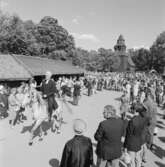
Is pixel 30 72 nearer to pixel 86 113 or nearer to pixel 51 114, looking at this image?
pixel 86 113

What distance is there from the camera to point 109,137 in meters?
3.80

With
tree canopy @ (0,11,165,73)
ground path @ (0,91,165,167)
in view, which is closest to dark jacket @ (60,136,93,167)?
ground path @ (0,91,165,167)

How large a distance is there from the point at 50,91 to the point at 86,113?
5203mm

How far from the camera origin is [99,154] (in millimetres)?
4004

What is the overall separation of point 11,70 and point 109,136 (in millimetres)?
15423

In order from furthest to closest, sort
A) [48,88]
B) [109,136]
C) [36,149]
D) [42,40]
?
[42,40] → [48,88] → [36,149] → [109,136]

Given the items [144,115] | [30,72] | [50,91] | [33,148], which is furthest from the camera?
[30,72]

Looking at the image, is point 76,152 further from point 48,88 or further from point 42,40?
point 42,40

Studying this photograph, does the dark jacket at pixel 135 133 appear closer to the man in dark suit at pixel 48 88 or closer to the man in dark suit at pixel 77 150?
the man in dark suit at pixel 77 150

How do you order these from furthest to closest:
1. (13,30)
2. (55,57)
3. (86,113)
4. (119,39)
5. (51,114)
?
(119,39)
(55,57)
(13,30)
(86,113)
(51,114)

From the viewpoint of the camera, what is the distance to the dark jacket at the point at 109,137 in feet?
12.4

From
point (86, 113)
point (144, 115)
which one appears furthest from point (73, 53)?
point (144, 115)

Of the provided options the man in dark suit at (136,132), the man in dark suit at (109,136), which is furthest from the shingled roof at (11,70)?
the man in dark suit at (109,136)

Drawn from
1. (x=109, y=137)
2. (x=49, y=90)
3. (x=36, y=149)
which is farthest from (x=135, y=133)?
(x=49, y=90)
